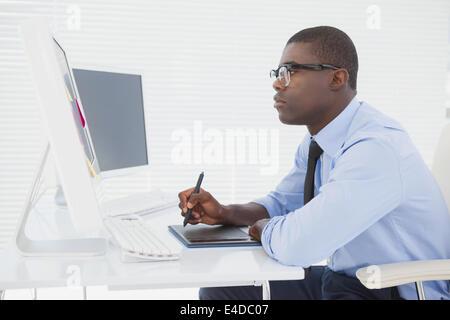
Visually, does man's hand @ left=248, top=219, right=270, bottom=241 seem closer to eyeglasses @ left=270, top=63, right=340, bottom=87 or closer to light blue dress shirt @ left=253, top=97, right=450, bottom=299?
light blue dress shirt @ left=253, top=97, right=450, bottom=299

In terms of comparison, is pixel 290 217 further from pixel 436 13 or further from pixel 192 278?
pixel 436 13

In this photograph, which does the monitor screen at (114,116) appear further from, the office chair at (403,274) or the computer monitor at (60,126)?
the office chair at (403,274)

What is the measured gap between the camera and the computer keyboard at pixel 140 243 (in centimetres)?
100

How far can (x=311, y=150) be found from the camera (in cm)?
143

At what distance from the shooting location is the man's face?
4.29ft

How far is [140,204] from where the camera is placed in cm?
165

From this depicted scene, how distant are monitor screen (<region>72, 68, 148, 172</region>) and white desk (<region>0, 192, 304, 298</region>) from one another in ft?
1.66

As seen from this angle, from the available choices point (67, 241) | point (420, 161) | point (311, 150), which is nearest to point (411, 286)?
point (420, 161)

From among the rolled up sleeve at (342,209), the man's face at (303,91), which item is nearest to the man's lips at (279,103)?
the man's face at (303,91)

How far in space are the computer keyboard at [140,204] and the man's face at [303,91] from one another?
0.59m

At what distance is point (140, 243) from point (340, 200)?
18.5 inches

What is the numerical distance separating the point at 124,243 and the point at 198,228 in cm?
35

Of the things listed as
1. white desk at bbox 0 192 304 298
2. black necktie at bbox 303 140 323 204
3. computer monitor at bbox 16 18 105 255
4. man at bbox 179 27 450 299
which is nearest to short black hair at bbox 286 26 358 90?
man at bbox 179 27 450 299

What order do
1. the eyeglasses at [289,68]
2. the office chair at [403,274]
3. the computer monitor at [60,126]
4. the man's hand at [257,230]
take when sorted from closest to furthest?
the computer monitor at [60,126] → the office chair at [403,274] → the man's hand at [257,230] → the eyeglasses at [289,68]
